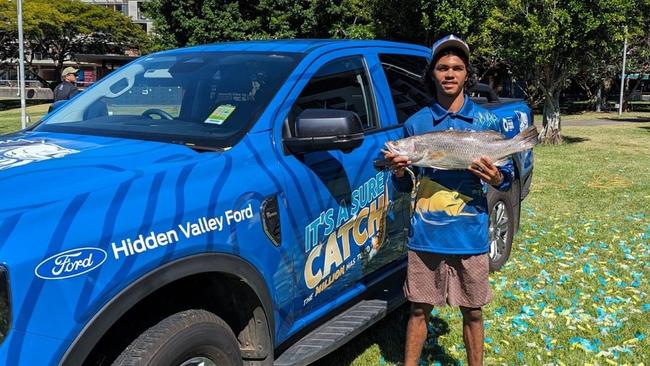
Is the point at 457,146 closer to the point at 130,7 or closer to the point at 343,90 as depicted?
the point at 343,90

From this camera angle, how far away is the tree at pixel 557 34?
13453 millimetres

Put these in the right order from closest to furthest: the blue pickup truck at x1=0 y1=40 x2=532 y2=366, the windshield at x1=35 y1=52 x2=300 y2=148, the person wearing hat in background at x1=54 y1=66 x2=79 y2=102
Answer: the blue pickup truck at x1=0 y1=40 x2=532 y2=366, the windshield at x1=35 y1=52 x2=300 y2=148, the person wearing hat in background at x1=54 y1=66 x2=79 y2=102

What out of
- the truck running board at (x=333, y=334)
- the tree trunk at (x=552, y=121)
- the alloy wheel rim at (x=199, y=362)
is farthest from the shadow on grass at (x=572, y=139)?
the alloy wheel rim at (x=199, y=362)

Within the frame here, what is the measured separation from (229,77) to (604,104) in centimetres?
3570

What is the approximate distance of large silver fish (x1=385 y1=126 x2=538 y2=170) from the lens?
263 centimetres

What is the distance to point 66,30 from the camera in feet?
157

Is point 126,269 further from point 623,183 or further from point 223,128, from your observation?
point 623,183

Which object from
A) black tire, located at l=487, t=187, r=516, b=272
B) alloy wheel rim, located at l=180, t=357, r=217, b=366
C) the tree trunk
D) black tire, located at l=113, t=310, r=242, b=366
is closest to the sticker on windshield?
black tire, located at l=113, t=310, r=242, b=366

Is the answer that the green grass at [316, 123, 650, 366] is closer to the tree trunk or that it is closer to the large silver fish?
the large silver fish

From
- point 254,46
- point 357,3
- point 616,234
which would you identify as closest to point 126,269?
point 254,46

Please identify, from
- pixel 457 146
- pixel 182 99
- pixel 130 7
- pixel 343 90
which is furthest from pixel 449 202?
pixel 130 7

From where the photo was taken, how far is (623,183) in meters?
9.78

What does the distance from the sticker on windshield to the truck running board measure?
1160 mm

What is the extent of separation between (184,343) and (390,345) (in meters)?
2.00
